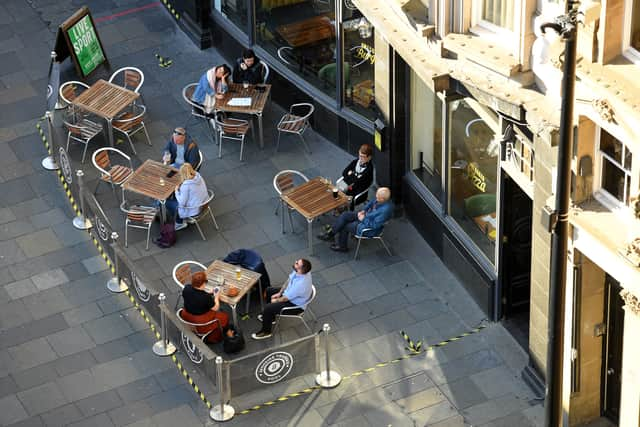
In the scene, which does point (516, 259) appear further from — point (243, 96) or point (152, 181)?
point (243, 96)

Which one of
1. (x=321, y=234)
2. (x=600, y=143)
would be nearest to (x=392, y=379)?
(x=321, y=234)

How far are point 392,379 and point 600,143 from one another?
5.67 meters

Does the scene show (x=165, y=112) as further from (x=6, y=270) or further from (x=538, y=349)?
(x=538, y=349)

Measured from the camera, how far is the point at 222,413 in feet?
69.7

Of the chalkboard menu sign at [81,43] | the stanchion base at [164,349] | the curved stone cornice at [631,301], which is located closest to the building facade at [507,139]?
the curved stone cornice at [631,301]

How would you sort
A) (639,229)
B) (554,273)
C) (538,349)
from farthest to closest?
(538,349) → (639,229) → (554,273)

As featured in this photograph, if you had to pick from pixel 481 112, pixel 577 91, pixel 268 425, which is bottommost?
pixel 268 425

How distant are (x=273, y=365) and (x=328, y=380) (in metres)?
1.27

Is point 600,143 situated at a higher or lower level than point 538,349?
higher

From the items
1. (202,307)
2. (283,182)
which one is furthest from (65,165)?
(202,307)

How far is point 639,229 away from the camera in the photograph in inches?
684

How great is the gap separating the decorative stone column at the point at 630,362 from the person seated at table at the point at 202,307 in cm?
652

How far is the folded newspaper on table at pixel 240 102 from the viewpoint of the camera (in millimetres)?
27062

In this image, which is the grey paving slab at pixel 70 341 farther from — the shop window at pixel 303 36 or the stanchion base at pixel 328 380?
the shop window at pixel 303 36
